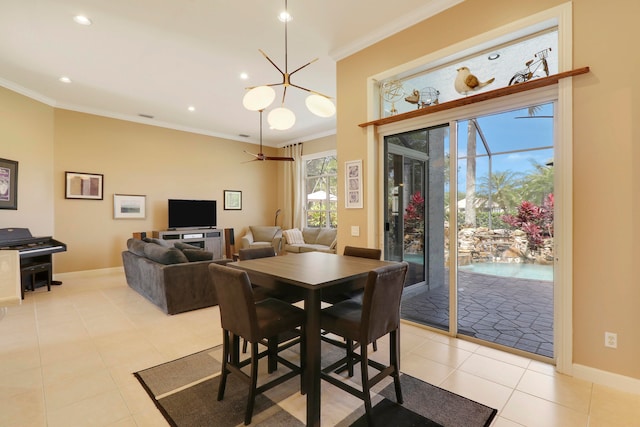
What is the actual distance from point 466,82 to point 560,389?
2680 mm

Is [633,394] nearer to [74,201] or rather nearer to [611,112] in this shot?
[611,112]

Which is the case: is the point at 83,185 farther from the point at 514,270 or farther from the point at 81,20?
the point at 514,270

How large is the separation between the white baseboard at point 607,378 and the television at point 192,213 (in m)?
6.78

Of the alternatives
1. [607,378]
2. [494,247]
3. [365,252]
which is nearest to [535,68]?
[494,247]

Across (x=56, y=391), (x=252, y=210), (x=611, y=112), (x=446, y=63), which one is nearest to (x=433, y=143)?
(x=446, y=63)

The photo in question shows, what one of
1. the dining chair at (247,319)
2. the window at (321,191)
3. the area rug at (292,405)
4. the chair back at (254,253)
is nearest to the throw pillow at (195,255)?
the chair back at (254,253)

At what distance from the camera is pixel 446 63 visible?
3127 millimetres

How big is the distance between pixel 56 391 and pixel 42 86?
4859mm

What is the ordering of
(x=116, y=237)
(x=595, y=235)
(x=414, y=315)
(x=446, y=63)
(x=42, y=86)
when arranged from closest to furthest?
(x=595, y=235) < (x=446, y=63) < (x=414, y=315) < (x=42, y=86) < (x=116, y=237)

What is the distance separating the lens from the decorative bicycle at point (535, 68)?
2.62 meters

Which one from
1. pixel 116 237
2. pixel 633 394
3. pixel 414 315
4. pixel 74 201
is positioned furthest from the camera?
pixel 116 237

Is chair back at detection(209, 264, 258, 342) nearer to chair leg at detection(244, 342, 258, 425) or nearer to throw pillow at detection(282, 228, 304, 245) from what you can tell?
chair leg at detection(244, 342, 258, 425)

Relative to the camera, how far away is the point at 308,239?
24.7ft

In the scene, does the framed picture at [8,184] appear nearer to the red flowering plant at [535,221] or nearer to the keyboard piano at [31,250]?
the keyboard piano at [31,250]
